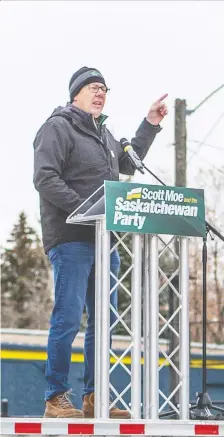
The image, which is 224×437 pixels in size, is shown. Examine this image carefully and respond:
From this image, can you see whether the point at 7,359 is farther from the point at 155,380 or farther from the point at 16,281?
the point at 16,281

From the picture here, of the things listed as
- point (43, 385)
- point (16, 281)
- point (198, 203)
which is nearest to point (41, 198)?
point (198, 203)

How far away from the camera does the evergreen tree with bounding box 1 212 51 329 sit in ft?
118

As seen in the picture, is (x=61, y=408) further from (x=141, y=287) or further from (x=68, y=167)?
(x=68, y=167)

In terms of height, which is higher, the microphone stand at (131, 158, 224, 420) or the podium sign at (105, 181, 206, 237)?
the podium sign at (105, 181, 206, 237)

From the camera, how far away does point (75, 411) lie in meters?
5.61

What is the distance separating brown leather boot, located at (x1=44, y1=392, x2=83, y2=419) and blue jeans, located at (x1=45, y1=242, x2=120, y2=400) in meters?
0.03

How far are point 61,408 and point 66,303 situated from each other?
0.58 m

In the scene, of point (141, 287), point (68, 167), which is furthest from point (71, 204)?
point (141, 287)

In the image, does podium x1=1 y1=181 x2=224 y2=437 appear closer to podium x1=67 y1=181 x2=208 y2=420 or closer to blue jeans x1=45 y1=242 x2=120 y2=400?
podium x1=67 y1=181 x2=208 y2=420

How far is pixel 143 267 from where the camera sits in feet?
18.9

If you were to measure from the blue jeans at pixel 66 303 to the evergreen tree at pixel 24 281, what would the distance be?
95.7ft

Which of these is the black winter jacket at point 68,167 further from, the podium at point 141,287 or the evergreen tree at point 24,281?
the evergreen tree at point 24,281

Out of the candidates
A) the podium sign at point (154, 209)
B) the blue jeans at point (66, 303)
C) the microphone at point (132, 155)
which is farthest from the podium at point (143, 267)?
the microphone at point (132, 155)

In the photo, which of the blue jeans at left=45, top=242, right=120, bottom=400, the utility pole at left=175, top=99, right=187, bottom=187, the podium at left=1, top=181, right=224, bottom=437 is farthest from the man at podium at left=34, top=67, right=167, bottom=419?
the utility pole at left=175, top=99, right=187, bottom=187
